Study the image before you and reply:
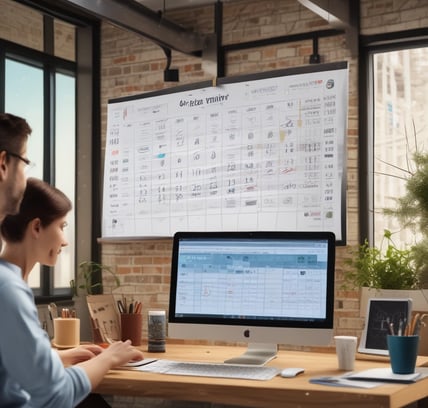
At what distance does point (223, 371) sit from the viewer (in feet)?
8.40

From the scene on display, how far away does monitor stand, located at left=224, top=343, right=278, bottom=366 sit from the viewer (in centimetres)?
278

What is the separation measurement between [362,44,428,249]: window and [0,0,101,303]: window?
1952 millimetres

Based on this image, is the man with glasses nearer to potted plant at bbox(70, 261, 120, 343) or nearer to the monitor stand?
the monitor stand

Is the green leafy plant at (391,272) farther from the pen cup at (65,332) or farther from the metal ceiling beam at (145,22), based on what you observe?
the metal ceiling beam at (145,22)

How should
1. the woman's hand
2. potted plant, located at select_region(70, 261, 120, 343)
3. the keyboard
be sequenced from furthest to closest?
potted plant, located at select_region(70, 261, 120, 343) < the woman's hand < the keyboard

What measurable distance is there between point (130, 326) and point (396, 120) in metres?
2.31

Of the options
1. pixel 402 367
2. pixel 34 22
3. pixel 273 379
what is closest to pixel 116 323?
pixel 273 379

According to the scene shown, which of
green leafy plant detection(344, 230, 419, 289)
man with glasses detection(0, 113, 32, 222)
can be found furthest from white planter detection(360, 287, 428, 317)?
man with glasses detection(0, 113, 32, 222)

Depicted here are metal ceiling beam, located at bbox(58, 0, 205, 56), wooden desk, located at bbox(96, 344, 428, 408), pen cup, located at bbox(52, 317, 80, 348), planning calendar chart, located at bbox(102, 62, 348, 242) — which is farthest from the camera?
planning calendar chart, located at bbox(102, 62, 348, 242)

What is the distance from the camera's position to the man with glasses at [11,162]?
1948mm

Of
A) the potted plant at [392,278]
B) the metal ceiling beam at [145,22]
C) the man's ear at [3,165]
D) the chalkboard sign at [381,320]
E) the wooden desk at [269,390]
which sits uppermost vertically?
the metal ceiling beam at [145,22]

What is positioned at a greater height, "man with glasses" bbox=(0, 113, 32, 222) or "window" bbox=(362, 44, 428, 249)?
"window" bbox=(362, 44, 428, 249)

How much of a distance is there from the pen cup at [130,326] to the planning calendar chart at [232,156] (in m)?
1.65

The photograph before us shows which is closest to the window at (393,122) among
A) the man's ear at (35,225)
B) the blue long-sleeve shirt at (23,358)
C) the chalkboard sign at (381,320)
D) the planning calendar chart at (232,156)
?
the planning calendar chart at (232,156)
